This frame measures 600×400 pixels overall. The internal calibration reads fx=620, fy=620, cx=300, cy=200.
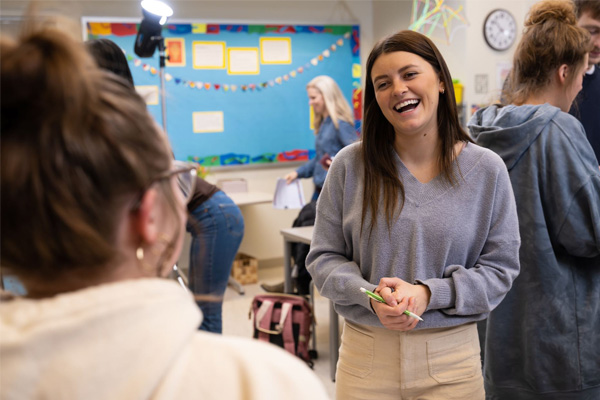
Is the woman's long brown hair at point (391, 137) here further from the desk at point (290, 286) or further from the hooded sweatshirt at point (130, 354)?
the desk at point (290, 286)

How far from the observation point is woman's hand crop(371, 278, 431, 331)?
4.45 ft

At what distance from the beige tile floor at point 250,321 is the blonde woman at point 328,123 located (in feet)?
2.90

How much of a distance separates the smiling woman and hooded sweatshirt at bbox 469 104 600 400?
345 millimetres

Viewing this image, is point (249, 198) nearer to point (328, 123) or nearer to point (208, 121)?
point (208, 121)

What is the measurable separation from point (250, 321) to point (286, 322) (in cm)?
112

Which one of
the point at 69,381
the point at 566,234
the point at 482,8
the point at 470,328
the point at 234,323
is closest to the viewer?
the point at 69,381

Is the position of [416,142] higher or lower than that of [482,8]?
lower

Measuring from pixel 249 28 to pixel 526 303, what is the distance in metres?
4.15

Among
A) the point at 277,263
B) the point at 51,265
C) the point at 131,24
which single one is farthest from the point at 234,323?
the point at 51,265

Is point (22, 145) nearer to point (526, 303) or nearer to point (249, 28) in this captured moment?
point (526, 303)

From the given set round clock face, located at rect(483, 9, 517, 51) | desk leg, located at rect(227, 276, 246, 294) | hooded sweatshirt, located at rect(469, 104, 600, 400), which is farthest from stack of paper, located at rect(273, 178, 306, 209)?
hooded sweatshirt, located at rect(469, 104, 600, 400)

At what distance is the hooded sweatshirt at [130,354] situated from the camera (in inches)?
22.6

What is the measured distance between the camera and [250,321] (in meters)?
4.34

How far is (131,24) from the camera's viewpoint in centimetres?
504
